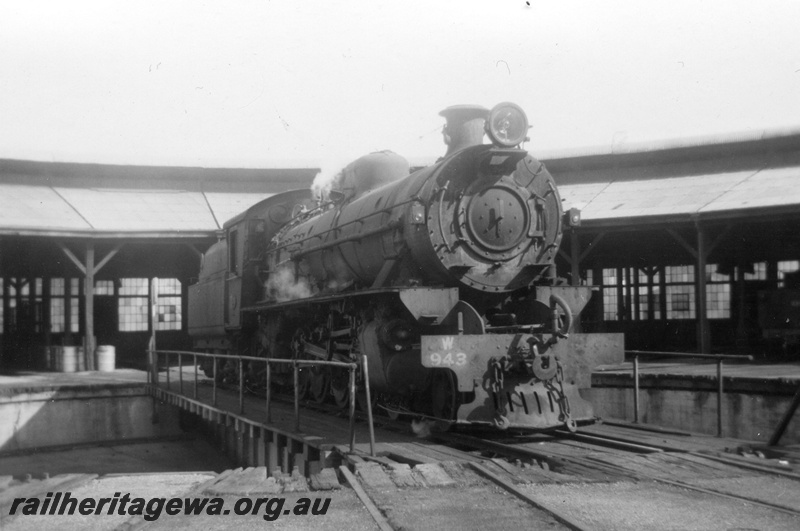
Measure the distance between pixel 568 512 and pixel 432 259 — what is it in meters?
3.78

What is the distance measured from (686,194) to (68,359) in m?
15.6

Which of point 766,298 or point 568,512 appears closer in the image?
point 568,512

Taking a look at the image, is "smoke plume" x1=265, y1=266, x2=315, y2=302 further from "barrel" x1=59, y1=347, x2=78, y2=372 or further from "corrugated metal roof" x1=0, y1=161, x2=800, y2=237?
"barrel" x1=59, y1=347, x2=78, y2=372

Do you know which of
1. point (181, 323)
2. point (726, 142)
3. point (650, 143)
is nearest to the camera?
point (726, 142)

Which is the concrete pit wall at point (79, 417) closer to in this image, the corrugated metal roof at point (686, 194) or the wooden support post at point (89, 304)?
the wooden support post at point (89, 304)

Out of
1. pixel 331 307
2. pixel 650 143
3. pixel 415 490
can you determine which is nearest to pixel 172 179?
pixel 650 143

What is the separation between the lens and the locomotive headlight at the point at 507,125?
330 inches

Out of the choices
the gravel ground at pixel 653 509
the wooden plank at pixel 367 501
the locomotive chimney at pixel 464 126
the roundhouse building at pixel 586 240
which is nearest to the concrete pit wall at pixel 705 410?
the roundhouse building at pixel 586 240

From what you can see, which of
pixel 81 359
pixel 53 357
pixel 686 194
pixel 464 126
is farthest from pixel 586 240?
pixel 53 357

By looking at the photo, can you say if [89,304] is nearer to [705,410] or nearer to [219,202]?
[219,202]

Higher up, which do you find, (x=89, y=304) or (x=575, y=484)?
(x=89, y=304)

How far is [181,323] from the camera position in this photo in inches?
1104

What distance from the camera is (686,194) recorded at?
18.1 metres

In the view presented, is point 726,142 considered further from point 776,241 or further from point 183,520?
point 183,520
